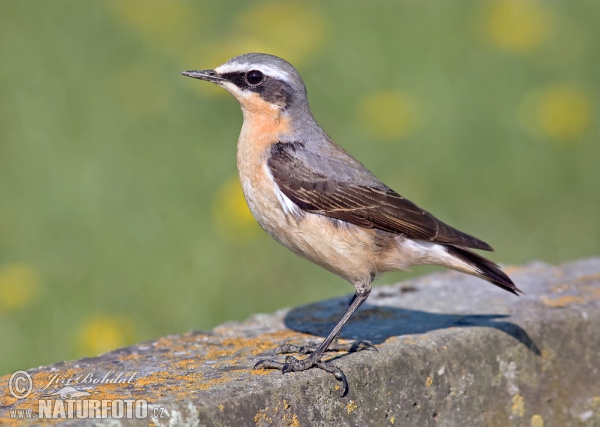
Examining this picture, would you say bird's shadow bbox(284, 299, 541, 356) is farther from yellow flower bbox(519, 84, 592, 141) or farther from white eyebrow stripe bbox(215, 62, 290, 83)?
→ yellow flower bbox(519, 84, 592, 141)

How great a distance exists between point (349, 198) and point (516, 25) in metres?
7.11

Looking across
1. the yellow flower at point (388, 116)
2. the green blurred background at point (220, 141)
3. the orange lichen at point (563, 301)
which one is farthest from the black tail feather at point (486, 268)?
the yellow flower at point (388, 116)

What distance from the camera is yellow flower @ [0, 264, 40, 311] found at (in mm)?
7922

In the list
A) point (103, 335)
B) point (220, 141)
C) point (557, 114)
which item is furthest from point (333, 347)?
point (557, 114)

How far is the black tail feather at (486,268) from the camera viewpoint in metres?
5.96

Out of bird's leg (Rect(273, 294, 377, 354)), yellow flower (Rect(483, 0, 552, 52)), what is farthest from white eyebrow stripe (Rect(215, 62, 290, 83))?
yellow flower (Rect(483, 0, 552, 52))

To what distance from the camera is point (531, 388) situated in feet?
18.7

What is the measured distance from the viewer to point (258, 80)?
6445 millimetres

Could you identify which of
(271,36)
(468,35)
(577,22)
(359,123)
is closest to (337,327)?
(359,123)

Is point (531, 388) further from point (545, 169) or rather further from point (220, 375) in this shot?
point (545, 169)

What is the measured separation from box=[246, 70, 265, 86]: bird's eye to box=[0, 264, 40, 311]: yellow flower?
2.88 metres

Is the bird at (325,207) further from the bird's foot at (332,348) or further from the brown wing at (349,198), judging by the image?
the bird's foot at (332,348)

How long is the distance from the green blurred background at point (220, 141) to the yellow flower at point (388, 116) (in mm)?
27

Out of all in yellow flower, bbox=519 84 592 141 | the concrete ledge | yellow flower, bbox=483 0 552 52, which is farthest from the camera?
yellow flower, bbox=483 0 552 52
